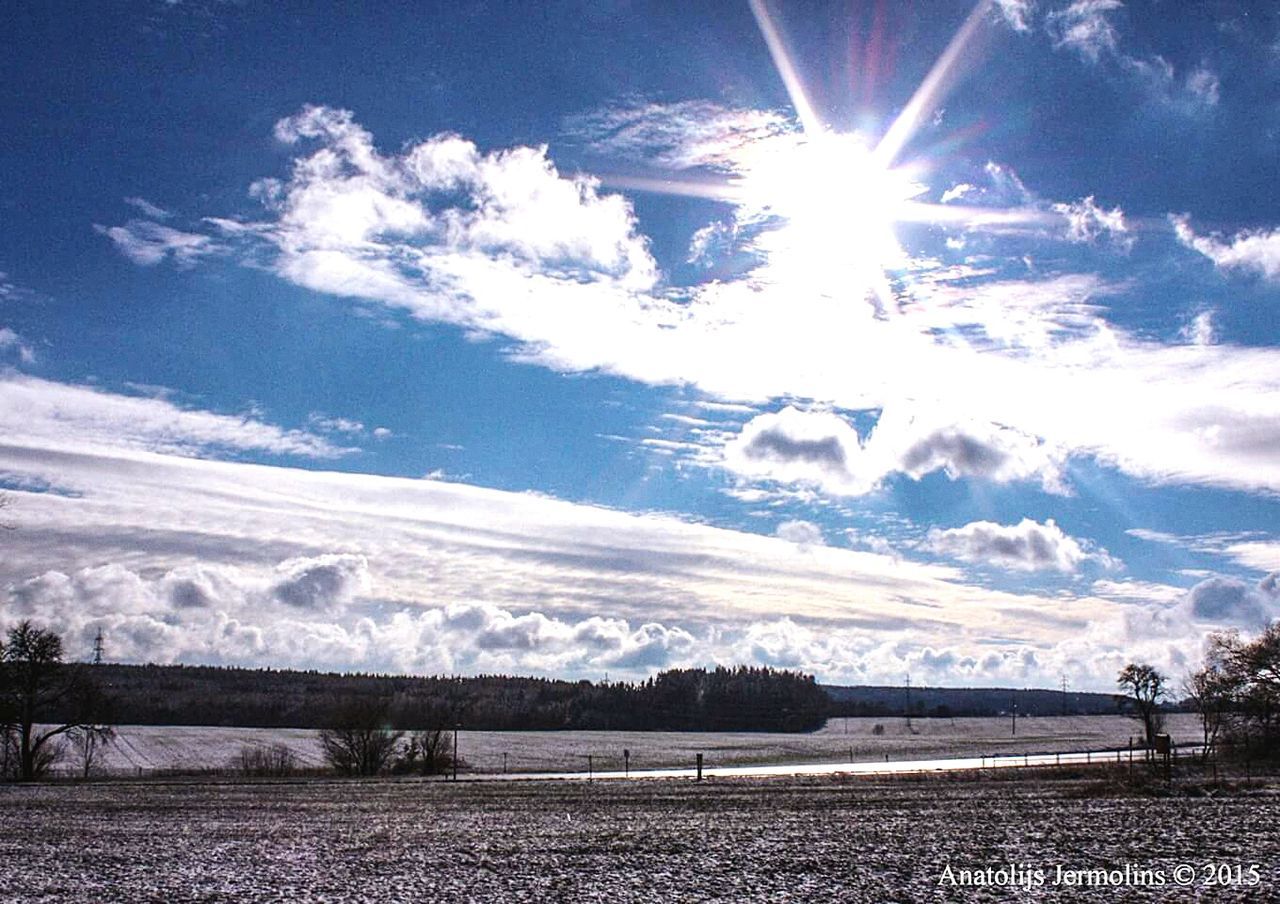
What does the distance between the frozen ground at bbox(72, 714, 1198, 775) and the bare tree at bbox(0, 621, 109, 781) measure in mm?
19155

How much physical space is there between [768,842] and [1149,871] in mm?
9458

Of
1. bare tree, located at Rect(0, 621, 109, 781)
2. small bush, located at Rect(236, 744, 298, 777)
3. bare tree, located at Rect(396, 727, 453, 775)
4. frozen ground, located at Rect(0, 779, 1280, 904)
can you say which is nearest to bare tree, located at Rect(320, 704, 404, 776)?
bare tree, located at Rect(396, 727, 453, 775)

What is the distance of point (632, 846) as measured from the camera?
28.8 metres

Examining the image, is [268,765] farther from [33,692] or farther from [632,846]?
[632,846]

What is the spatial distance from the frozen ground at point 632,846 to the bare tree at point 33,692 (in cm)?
2835

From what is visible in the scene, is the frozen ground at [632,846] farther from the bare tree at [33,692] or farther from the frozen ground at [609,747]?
the frozen ground at [609,747]

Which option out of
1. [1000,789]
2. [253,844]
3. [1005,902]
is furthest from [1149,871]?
[1000,789]

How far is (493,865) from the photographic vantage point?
84.8 ft

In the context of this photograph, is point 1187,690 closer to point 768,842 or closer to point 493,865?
point 768,842

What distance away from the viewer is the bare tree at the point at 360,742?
8606 centimetres

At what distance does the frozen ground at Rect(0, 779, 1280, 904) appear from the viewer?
71.8ft

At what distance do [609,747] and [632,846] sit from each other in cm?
11695

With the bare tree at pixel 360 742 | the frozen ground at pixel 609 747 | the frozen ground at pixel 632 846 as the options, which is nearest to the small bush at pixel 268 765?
the bare tree at pixel 360 742

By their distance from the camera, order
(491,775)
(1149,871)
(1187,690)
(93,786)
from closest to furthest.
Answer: (1149,871) < (93,786) < (491,775) < (1187,690)
